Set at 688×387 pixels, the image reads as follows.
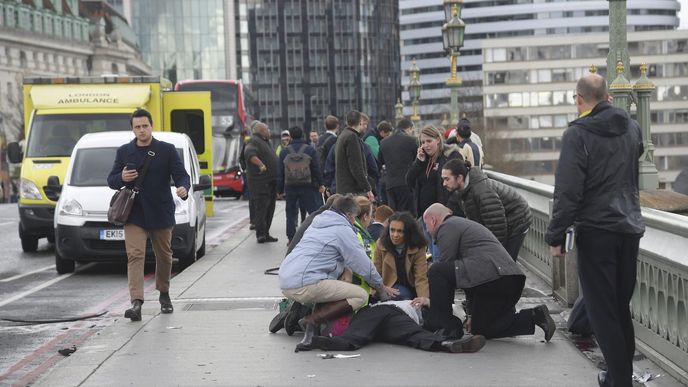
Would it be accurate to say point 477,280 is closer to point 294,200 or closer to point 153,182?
point 153,182

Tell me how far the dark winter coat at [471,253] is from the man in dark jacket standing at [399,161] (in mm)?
6315

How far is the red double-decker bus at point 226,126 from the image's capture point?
39844mm

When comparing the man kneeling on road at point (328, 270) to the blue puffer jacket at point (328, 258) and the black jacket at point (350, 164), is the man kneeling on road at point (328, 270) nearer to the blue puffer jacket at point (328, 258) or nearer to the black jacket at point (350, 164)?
the blue puffer jacket at point (328, 258)

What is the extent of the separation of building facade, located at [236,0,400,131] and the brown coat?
156 metres

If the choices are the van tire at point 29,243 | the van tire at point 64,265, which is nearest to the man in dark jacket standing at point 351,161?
the van tire at point 64,265

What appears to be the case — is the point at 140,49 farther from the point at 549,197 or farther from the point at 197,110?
the point at 549,197

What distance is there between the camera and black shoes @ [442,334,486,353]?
8188 millimetres

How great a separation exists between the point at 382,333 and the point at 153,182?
2.68 meters

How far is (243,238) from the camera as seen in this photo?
1906 cm

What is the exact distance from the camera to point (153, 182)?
1030 cm

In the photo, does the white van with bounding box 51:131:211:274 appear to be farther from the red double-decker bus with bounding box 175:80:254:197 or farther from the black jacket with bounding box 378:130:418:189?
the red double-decker bus with bounding box 175:80:254:197

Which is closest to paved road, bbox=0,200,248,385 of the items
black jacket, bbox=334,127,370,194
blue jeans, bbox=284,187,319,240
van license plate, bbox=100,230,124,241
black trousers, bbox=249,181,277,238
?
van license plate, bbox=100,230,124,241

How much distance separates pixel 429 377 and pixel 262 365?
119 centimetres

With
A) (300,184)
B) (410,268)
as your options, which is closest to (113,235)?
(300,184)
